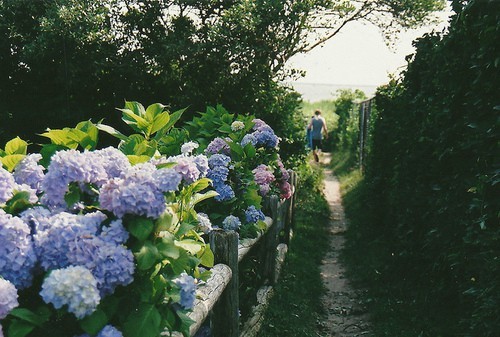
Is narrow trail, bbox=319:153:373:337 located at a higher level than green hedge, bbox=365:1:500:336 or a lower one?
lower

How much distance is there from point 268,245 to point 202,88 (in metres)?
5.71

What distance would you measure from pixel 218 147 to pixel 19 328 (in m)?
3.32

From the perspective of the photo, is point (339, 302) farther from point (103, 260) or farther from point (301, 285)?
point (103, 260)

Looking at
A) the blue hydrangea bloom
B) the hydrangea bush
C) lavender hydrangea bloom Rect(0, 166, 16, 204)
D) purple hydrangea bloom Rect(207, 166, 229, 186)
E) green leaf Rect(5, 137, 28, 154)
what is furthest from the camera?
the blue hydrangea bloom

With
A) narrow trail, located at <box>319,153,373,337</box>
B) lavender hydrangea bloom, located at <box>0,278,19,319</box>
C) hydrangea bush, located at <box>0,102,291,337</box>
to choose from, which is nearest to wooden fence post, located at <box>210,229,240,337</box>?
hydrangea bush, located at <box>0,102,291,337</box>

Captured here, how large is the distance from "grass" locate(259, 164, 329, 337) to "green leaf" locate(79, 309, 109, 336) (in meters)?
3.24

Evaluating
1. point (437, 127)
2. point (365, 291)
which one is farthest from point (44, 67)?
point (437, 127)

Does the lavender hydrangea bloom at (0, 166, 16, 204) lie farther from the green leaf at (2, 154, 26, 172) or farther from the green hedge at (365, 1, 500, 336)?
the green hedge at (365, 1, 500, 336)

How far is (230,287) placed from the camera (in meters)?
3.88

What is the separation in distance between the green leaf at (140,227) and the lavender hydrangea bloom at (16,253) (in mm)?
344

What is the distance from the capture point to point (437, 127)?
5195 mm

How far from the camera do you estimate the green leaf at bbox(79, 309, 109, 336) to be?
1979mm

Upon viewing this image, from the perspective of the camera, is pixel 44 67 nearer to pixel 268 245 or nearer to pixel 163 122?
pixel 268 245

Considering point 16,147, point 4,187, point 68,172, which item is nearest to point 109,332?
point 68,172
